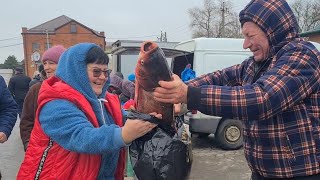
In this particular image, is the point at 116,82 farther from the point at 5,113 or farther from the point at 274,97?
the point at 274,97

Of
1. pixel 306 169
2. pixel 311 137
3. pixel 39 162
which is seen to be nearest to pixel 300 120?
pixel 311 137

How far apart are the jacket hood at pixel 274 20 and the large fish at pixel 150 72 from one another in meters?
0.64

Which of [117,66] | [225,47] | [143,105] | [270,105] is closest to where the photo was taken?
[270,105]

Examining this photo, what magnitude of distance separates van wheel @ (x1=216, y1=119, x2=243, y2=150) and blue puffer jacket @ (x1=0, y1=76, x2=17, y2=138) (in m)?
5.18

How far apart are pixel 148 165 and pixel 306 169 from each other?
2.78 feet

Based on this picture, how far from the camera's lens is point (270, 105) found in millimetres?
1645

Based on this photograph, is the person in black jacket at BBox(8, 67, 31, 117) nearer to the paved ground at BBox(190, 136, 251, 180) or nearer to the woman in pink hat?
the paved ground at BBox(190, 136, 251, 180)

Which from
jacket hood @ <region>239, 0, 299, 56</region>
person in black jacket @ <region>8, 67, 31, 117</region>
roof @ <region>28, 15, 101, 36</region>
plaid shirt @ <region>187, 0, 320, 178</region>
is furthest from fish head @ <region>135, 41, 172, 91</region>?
roof @ <region>28, 15, 101, 36</region>

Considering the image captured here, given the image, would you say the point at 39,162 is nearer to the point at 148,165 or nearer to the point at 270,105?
the point at 148,165

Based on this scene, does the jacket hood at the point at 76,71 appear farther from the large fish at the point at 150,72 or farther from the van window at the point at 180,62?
the van window at the point at 180,62

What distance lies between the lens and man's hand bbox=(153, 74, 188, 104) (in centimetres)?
159

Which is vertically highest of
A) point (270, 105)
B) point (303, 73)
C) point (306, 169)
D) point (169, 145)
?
point (303, 73)

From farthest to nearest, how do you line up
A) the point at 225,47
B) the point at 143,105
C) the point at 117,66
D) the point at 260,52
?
the point at 117,66 < the point at 225,47 < the point at 260,52 < the point at 143,105

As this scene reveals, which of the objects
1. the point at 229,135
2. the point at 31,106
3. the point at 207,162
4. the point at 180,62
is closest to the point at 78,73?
the point at 31,106
